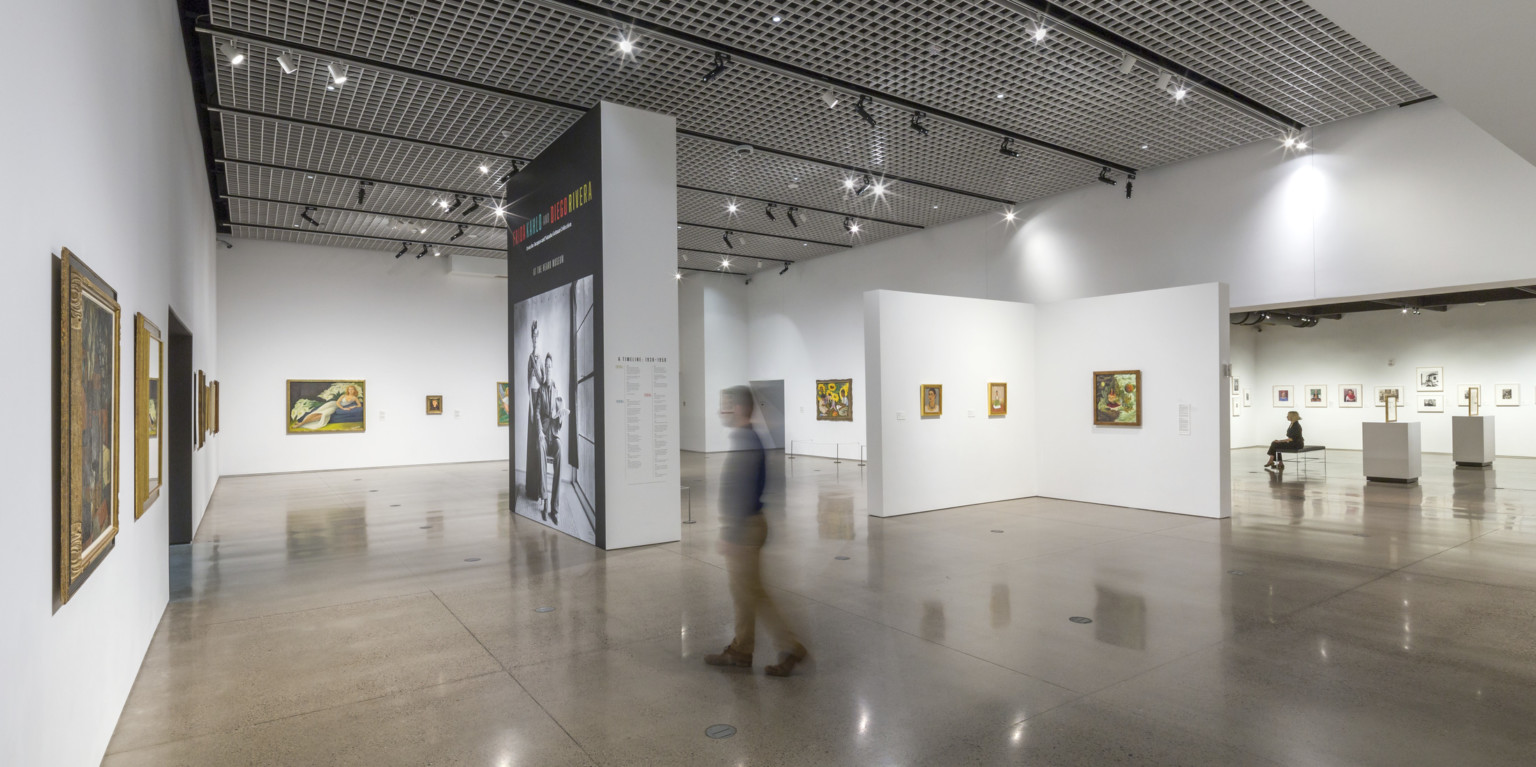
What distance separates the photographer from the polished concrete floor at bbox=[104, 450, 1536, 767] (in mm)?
3771

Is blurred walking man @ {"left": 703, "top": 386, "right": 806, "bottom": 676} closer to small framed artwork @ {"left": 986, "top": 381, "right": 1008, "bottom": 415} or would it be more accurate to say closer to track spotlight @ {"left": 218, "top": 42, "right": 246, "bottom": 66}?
track spotlight @ {"left": 218, "top": 42, "right": 246, "bottom": 66}

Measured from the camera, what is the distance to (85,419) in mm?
3061

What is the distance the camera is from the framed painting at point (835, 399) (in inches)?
759

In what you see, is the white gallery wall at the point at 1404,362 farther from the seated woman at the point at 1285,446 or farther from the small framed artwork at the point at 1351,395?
the seated woman at the point at 1285,446

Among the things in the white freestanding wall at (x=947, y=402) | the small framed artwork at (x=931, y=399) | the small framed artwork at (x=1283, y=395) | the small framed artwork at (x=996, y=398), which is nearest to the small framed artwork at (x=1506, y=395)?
the small framed artwork at (x=1283, y=395)

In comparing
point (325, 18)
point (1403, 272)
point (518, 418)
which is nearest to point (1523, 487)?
point (1403, 272)

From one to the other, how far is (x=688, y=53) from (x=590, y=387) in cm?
378

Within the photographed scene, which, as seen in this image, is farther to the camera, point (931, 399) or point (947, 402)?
point (947, 402)

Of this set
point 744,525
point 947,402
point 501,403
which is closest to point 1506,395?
point 947,402

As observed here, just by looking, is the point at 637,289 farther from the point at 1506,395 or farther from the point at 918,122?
the point at 1506,395

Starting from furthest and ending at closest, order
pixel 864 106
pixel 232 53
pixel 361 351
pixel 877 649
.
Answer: pixel 361 351
pixel 864 106
pixel 232 53
pixel 877 649

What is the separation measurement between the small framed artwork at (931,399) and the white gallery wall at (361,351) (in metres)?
13.1

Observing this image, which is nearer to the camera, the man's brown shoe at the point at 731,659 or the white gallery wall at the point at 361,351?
the man's brown shoe at the point at 731,659

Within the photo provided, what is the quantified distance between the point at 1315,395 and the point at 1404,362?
2212mm
